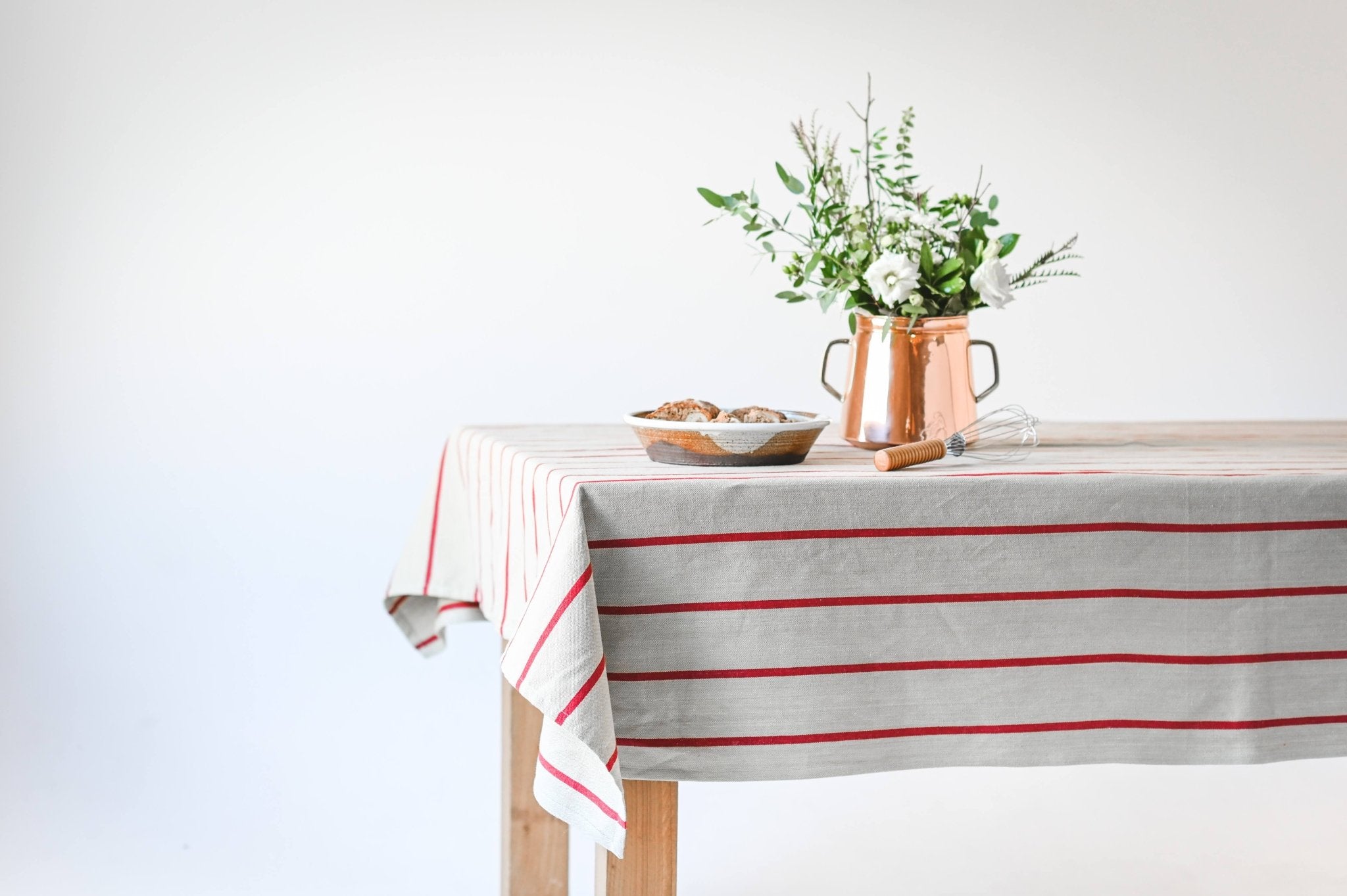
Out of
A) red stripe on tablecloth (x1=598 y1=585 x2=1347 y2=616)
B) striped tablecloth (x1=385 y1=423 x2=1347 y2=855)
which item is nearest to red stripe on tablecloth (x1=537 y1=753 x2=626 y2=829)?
striped tablecloth (x1=385 y1=423 x2=1347 y2=855)

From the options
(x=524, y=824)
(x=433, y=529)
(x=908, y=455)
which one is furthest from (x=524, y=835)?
(x=908, y=455)

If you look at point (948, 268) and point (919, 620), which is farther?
point (948, 268)

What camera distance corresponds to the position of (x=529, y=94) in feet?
10.7

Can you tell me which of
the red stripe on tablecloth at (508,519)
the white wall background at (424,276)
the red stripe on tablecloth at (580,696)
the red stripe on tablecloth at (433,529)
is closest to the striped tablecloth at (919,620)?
the red stripe on tablecloth at (580,696)

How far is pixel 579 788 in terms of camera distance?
1.09 meters

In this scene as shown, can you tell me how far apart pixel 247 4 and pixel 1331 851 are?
9.42ft

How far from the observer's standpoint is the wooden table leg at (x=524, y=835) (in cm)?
178

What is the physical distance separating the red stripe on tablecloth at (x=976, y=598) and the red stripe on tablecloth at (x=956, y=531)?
0.17ft

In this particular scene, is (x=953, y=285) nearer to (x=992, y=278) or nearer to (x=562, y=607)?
(x=992, y=278)

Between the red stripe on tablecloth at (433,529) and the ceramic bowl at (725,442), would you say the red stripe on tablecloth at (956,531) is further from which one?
the red stripe on tablecloth at (433,529)

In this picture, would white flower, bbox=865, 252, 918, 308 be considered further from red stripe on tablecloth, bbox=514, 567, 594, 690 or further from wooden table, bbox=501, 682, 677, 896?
wooden table, bbox=501, 682, 677, 896

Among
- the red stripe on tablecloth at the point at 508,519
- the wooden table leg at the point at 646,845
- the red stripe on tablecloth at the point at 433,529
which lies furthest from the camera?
the red stripe on tablecloth at the point at 433,529

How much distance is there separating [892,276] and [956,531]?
0.34m

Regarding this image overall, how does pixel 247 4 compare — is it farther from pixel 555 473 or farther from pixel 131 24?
pixel 555 473
